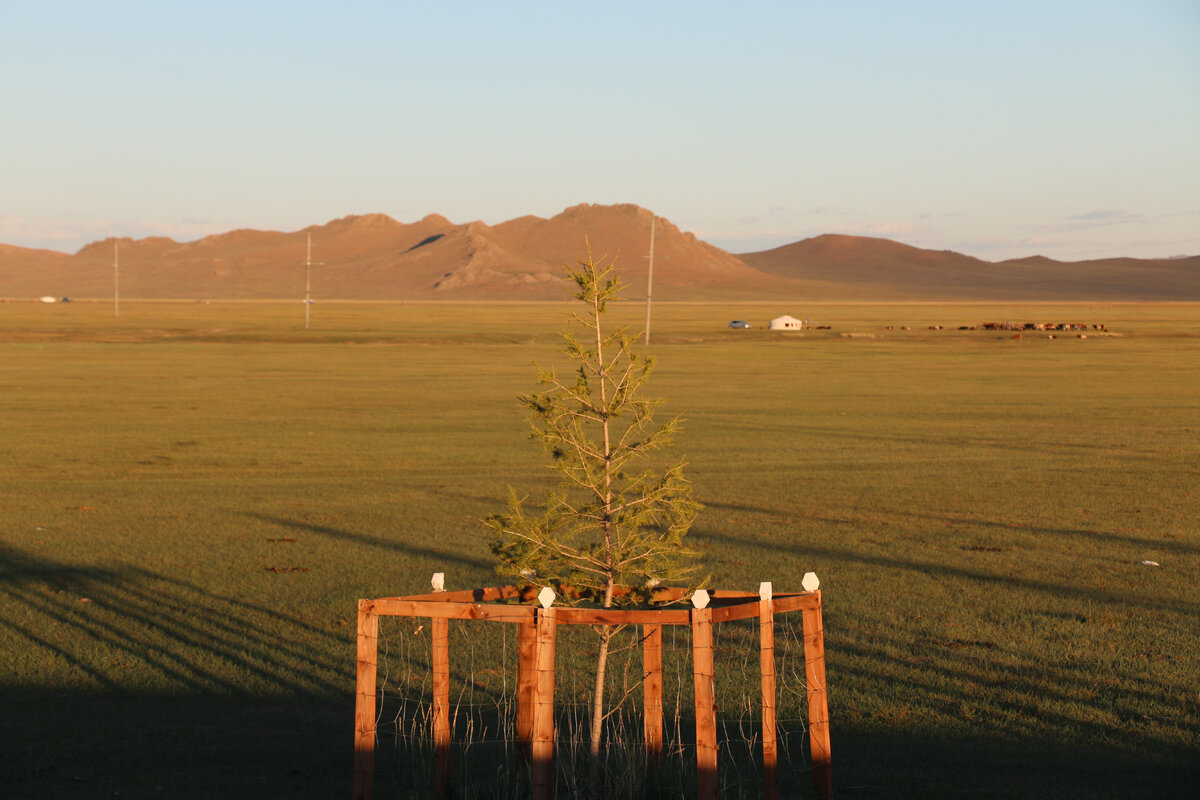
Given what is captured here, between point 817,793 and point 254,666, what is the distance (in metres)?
4.55

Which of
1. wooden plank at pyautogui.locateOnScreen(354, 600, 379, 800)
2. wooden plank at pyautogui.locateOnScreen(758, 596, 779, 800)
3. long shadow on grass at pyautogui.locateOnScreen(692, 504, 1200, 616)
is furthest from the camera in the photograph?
long shadow on grass at pyautogui.locateOnScreen(692, 504, 1200, 616)

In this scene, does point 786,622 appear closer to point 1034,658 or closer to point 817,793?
point 1034,658

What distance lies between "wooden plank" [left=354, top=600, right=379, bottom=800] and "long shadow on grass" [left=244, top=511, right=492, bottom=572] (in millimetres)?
6078

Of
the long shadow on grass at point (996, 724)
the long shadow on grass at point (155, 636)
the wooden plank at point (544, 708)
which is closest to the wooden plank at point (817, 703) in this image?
the long shadow on grass at point (996, 724)

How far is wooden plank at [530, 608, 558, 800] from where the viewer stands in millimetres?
5789

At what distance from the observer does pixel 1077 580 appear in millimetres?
11852

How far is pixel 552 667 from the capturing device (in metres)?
5.80

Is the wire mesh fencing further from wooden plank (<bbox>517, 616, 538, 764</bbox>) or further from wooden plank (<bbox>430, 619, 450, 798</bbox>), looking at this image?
wooden plank (<bbox>517, 616, 538, 764</bbox>)

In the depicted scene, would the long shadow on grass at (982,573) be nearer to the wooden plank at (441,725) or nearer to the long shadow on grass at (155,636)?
the long shadow on grass at (155,636)

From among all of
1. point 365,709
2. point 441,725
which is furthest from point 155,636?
point 365,709

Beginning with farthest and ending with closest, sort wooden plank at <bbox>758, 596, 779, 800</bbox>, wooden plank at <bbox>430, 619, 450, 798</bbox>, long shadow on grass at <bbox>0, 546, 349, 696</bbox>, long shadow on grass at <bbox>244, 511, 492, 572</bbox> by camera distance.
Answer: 1. long shadow on grass at <bbox>244, 511, 492, 572</bbox>
2. long shadow on grass at <bbox>0, 546, 349, 696</bbox>
3. wooden plank at <bbox>430, 619, 450, 798</bbox>
4. wooden plank at <bbox>758, 596, 779, 800</bbox>

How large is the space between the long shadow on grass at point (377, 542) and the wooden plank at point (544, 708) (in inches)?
256

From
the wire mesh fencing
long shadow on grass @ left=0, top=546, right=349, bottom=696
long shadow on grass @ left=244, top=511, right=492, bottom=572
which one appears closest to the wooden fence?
the wire mesh fencing

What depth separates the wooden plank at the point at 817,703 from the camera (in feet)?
20.3
